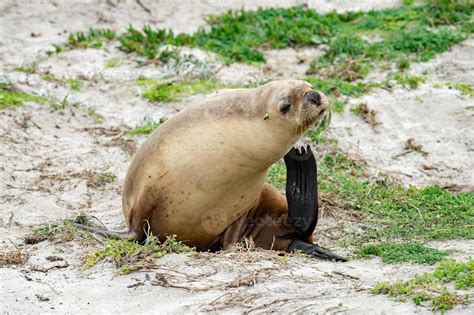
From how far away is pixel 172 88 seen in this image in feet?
32.1

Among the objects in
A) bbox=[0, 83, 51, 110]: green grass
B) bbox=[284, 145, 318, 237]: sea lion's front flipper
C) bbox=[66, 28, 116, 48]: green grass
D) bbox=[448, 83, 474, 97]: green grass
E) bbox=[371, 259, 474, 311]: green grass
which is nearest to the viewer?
bbox=[371, 259, 474, 311]: green grass

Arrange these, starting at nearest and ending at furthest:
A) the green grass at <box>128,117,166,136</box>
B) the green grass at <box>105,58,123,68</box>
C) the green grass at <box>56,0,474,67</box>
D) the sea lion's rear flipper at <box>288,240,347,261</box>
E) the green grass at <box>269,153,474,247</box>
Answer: the sea lion's rear flipper at <box>288,240,347,261</box>, the green grass at <box>269,153,474,247</box>, the green grass at <box>128,117,166,136</box>, the green grass at <box>105,58,123,68</box>, the green grass at <box>56,0,474,67</box>

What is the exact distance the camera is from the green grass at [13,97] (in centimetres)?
902

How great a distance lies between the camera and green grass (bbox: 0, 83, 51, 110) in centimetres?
902

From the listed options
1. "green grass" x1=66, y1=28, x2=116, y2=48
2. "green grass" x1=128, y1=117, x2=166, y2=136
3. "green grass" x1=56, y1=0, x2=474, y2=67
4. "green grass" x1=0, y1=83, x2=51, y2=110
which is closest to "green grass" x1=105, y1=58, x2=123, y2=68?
"green grass" x1=56, y1=0, x2=474, y2=67

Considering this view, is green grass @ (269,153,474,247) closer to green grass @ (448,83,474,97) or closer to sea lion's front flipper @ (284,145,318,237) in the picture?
sea lion's front flipper @ (284,145,318,237)

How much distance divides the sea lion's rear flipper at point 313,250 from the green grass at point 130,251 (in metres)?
0.80

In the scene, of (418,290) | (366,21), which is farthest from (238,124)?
(366,21)

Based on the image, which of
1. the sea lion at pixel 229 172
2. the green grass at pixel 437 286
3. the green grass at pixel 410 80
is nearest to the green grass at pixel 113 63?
the green grass at pixel 410 80

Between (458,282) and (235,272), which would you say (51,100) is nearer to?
(235,272)

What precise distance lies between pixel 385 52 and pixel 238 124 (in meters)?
5.02

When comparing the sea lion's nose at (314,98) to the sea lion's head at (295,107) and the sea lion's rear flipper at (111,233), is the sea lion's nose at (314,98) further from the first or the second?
the sea lion's rear flipper at (111,233)

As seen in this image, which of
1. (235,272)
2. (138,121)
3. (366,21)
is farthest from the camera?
(366,21)

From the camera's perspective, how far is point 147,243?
566cm
